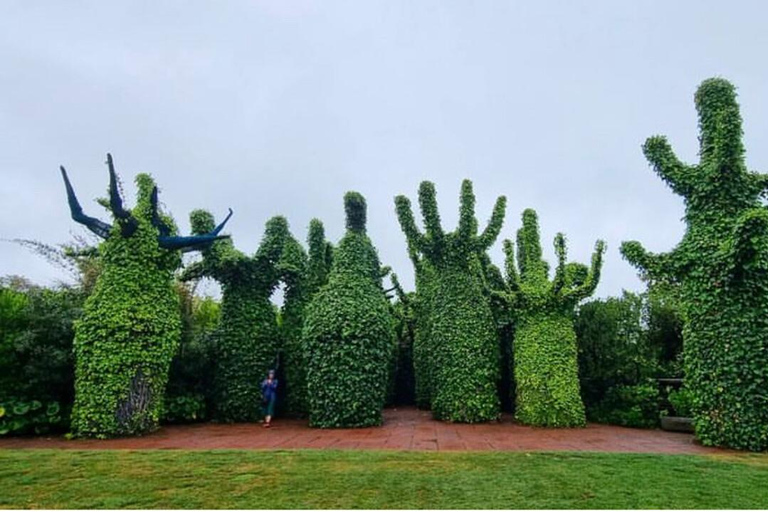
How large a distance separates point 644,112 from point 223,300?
12074 millimetres

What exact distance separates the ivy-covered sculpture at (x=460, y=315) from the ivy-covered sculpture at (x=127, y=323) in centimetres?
536

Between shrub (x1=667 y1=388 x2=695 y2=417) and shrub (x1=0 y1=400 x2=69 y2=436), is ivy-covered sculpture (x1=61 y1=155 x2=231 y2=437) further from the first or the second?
shrub (x1=667 y1=388 x2=695 y2=417)

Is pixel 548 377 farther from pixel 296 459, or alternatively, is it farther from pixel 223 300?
pixel 223 300

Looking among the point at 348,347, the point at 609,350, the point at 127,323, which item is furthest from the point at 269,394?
the point at 609,350

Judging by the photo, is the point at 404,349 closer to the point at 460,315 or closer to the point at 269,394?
the point at 460,315

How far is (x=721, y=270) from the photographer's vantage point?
25.4 ft

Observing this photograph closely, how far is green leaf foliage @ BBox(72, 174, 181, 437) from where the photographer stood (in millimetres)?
8797

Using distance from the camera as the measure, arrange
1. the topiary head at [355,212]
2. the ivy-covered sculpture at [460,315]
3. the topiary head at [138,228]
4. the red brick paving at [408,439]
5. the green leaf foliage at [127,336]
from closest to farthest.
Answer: the red brick paving at [408,439] < the green leaf foliage at [127,336] < the topiary head at [138,228] < the ivy-covered sculpture at [460,315] < the topiary head at [355,212]

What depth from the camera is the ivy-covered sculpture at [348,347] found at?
404 inches

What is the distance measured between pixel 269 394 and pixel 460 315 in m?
4.66

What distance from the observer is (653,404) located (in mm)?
11102

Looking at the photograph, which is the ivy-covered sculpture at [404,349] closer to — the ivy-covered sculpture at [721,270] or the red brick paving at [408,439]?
the red brick paving at [408,439]

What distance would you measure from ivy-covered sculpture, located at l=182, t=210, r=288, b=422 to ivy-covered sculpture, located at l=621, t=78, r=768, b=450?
26.0ft

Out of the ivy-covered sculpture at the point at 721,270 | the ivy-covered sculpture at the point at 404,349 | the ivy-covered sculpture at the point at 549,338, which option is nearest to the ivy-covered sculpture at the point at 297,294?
the ivy-covered sculpture at the point at 404,349
